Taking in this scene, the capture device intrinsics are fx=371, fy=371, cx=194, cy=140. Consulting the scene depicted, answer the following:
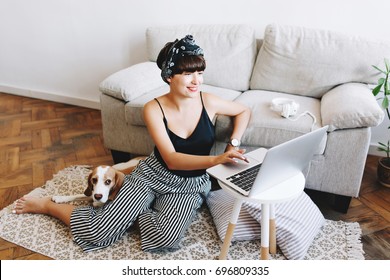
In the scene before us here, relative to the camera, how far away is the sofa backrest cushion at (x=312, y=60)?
193cm

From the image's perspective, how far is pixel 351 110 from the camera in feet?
5.27

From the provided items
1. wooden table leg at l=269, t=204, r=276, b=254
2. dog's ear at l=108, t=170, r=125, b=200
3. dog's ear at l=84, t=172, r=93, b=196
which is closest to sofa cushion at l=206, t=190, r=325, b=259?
wooden table leg at l=269, t=204, r=276, b=254

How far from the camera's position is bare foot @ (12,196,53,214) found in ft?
5.73

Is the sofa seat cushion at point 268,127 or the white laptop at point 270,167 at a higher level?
the white laptop at point 270,167

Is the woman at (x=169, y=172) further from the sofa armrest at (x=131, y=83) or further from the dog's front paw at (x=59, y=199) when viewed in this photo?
the sofa armrest at (x=131, y=83)

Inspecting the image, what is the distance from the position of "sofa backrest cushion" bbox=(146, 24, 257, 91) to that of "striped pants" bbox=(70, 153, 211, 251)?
2.43 ft

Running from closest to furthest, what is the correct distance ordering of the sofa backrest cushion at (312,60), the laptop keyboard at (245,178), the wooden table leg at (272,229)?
the laptop keyboard at (245,178) → the wooden table leg at (272,229) → the sofa backrest cushion at (312,60)

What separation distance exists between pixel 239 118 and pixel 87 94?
5.71 ft

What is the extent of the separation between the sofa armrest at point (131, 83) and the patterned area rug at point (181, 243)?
27.7 inches

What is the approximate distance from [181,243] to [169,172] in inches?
12.1

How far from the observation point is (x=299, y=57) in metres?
2.03

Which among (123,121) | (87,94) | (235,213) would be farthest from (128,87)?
(87,94)

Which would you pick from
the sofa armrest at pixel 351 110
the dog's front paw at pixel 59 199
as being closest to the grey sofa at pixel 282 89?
the sofa armrest at pixel 351 110
